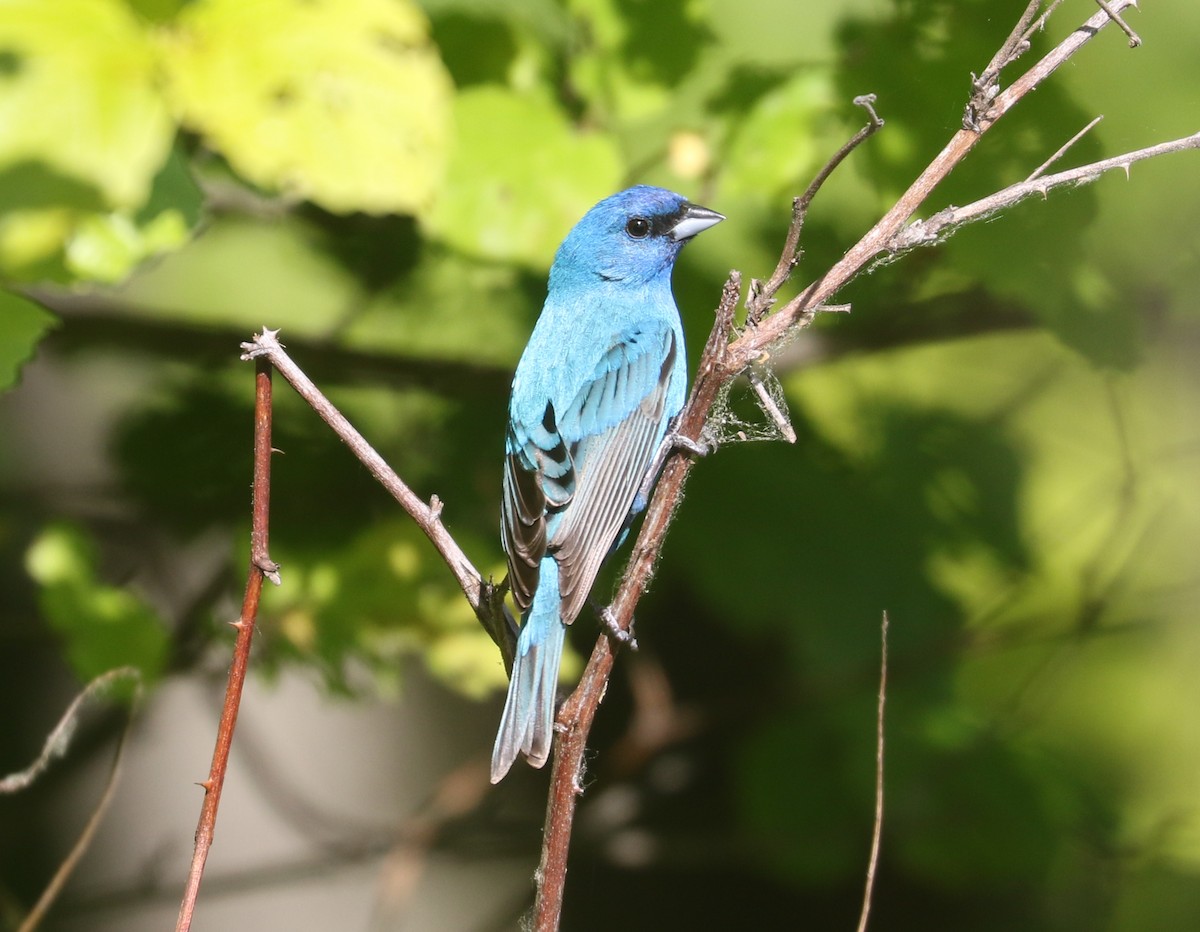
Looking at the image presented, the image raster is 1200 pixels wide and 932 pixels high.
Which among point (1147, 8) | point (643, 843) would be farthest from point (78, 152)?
point (643, 843)

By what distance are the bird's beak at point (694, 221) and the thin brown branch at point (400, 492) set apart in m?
1.34

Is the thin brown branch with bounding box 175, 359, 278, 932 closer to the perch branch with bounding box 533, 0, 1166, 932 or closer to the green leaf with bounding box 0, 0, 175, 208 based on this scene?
the perch branch with bounding box 533, 0, 1166, 932

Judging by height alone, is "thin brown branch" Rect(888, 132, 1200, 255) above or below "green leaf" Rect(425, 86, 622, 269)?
below

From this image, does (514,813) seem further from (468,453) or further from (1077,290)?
(1077,290)

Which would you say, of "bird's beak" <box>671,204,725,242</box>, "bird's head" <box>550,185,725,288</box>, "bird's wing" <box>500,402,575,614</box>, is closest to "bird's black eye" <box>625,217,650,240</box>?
"bird's head" <box>550,185,725,288</box>

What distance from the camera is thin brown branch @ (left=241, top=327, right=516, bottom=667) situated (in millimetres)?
1473

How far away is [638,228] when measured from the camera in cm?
300

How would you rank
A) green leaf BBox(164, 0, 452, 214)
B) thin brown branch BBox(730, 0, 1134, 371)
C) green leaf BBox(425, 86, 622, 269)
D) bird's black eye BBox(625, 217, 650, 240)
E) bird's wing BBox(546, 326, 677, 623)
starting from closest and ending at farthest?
thin brown branch BBox(730, 0, 1134, 371) → green leaf BBox(164, 0, 452, 214) → bird's wing BBox(546, 326, 677, 623) → green leaf BBox(425, 86, 622, 269) → bird's black eye BBox(625, 217, 650, 240)

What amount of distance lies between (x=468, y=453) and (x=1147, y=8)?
1895mm

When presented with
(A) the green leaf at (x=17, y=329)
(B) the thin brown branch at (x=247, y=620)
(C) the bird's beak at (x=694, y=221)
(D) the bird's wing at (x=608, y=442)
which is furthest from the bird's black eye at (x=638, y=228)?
(B) the thin brown branch at (x=247, y=620)

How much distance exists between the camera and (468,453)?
3.11 metres

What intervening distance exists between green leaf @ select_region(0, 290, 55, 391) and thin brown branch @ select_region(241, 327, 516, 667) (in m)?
0.52

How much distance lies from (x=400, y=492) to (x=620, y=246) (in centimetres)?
167

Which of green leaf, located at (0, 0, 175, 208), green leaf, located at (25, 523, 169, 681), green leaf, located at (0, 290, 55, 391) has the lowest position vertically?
green leaf, located at (25, 523, 169, 681)
